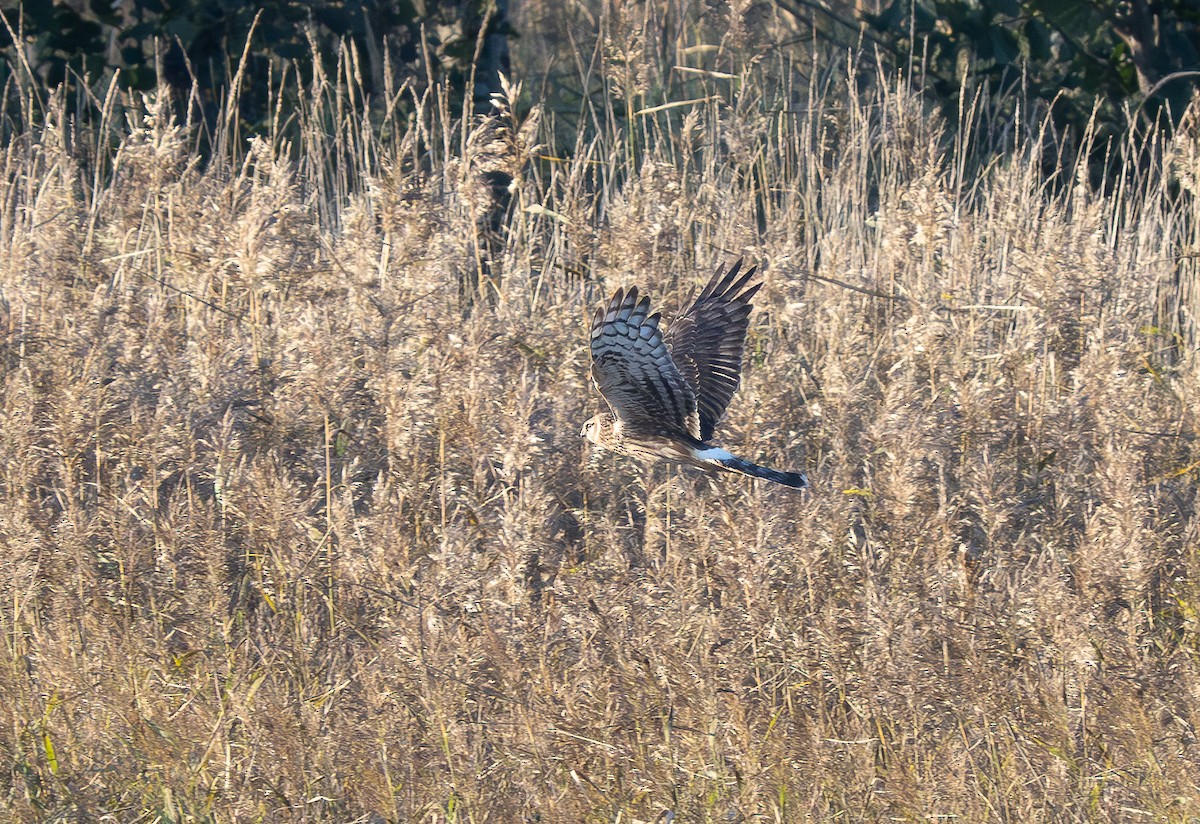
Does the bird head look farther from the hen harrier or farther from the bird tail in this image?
the bird tail

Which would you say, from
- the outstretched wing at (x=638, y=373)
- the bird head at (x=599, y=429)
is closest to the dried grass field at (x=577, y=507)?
the bird head at (x=599, y=429)

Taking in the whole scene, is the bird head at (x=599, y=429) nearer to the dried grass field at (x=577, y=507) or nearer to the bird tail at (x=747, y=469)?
the dried grass field at (x=577, y=507)

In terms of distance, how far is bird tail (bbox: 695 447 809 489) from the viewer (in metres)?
3.71

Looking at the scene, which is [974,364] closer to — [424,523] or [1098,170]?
[424,523]

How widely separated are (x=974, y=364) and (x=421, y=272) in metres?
1.89

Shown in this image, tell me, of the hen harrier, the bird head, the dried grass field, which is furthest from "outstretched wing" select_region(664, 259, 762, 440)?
the bird head

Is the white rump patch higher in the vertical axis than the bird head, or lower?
higher

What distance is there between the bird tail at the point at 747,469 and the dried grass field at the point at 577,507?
0.13m

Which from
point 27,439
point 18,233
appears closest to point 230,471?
point 27,439

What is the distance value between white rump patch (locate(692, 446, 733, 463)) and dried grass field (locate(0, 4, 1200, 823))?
16 cm

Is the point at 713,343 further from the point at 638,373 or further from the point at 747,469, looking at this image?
the point at 747,469

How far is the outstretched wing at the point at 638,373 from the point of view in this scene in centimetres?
368

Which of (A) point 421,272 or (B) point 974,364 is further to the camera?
(B) point 974,364

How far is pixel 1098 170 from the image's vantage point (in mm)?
7234
